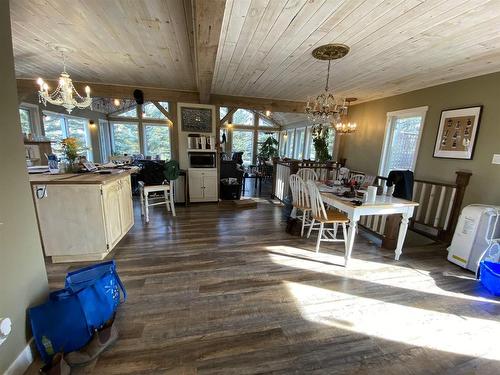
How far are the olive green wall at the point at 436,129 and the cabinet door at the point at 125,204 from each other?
15.7 feet

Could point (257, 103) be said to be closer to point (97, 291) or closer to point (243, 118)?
point (97, 291)

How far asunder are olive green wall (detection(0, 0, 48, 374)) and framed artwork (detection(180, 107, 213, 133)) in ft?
11.8

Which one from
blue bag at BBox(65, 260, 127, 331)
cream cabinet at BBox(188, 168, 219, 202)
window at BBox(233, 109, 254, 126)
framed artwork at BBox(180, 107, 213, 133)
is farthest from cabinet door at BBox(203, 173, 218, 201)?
window at BBox(233, 109, 254, 126)

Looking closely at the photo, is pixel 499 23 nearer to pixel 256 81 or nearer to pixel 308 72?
pixel 308 72

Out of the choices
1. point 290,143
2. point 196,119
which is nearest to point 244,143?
point 290,143

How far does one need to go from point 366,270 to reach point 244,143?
9064 millimetres

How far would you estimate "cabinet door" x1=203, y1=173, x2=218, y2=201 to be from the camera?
199 inches

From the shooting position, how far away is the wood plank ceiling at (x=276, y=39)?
1770 mm

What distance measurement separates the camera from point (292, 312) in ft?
6.13

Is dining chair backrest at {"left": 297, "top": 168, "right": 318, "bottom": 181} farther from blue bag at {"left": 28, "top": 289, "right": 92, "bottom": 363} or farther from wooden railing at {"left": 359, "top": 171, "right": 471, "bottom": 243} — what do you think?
blue bag at {"left": 28, "top": 289, "right": 92, "bottom": 363}

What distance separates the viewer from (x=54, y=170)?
108 inches

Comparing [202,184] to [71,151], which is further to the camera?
[202,184]

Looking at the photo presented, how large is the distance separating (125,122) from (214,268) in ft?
29.6

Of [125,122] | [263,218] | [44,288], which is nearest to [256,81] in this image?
[263,218]
